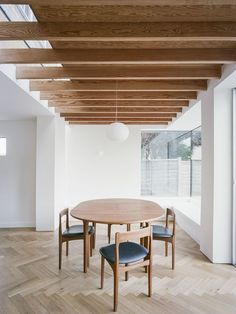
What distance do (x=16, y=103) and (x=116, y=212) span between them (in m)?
2.17

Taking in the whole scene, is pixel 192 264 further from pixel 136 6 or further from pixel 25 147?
pixel 25 147

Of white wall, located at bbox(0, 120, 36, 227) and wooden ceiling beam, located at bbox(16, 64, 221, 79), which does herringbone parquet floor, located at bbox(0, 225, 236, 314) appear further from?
wooden ceiling beam, located at bbox(16, 64, 221, 79)

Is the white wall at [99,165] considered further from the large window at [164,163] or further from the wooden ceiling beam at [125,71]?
the wooden ceiling beam at [125,71]

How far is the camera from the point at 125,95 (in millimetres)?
3535

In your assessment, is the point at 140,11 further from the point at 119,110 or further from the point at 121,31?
the point at 119,110

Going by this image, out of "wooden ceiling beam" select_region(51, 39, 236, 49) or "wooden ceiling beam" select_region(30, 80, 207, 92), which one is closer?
"wooden ceiling beam" select_region(51, 39, 236, 49)

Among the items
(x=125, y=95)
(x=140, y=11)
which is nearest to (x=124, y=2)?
(x=140, y=11)

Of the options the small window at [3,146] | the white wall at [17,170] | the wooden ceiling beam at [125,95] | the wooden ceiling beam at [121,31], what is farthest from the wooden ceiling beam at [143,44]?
the small window at [3,146]

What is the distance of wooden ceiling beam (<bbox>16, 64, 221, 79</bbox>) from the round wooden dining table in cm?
160

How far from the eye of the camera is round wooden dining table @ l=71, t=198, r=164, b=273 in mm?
2447

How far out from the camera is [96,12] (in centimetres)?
165

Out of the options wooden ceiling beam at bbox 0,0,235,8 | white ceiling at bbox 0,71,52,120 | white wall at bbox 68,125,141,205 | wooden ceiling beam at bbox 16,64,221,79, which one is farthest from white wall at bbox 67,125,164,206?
wooden ceiling beam at bbox 0,0,235,8

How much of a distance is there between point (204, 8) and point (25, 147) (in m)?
3.95

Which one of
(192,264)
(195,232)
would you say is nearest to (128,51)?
(192,264)
